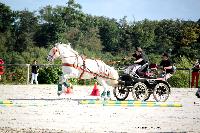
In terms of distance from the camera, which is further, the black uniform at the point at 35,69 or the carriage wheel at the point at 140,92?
the black uniform at the point at 35,69

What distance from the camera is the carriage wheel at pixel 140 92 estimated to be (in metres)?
16.6

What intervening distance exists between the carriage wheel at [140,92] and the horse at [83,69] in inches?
32.9

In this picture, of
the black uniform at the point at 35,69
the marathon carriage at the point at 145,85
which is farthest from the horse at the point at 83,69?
the black uniform at the point at 35,69

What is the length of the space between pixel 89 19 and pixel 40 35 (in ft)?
94.6

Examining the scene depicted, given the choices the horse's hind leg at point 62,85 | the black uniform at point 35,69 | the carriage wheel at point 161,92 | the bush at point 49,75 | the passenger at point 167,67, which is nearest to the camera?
the carriage wheel at point 161,92

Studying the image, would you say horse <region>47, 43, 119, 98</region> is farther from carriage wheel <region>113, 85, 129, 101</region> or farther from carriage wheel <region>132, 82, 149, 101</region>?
carriage wheel <region>132, 82, 149, 101</region>

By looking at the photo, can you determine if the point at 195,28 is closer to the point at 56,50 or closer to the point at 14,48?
the point at 14,48

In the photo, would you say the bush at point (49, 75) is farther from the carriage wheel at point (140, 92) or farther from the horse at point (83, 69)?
the carriage wheel at point (140, 92)

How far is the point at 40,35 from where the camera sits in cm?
10619

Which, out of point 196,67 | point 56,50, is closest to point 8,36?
point 196,67

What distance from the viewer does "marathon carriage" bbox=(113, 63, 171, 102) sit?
54.6 ft

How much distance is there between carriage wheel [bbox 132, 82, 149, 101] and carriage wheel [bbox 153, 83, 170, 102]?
0.41 m

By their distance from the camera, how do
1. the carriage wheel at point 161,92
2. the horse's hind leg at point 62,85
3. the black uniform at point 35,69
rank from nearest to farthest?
the carriage wheel at point 161,92 < the horse's hind leg at point 62,85 < the black uniform at point 35,69

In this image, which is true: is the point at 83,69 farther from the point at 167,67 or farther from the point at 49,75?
the point at 49,75
